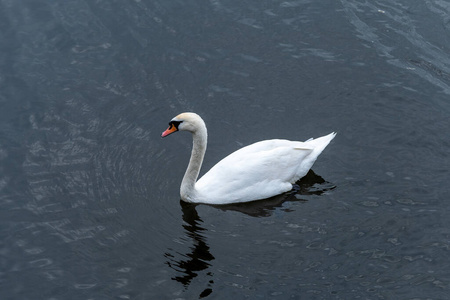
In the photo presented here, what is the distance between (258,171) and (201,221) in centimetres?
145

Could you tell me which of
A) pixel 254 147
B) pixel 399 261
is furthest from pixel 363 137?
pixel 399 261

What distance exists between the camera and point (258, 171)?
12.8m

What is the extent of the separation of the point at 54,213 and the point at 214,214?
111 inches

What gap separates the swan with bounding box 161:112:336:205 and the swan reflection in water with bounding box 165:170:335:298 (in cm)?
13

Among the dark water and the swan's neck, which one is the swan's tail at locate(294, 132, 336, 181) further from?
the swan's neck

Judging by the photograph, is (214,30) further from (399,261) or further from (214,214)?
(399,261)

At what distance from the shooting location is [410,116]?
14594 millimetres

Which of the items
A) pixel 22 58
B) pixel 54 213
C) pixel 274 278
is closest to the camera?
pixel 274 278

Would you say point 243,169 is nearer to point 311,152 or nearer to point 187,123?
point 187,123

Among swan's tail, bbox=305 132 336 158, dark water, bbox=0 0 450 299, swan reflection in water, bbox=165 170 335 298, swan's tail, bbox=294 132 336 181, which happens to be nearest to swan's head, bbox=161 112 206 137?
dark water, bbox=0 0 450 299

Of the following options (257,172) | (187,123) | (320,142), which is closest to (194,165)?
(187,123)

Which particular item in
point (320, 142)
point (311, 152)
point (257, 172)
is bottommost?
point (257, 172)

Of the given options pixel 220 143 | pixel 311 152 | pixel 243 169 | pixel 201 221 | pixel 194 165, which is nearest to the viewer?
pixel 201 221

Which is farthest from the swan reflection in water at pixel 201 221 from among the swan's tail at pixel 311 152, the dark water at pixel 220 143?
the swan's tail at pixel 311 152
